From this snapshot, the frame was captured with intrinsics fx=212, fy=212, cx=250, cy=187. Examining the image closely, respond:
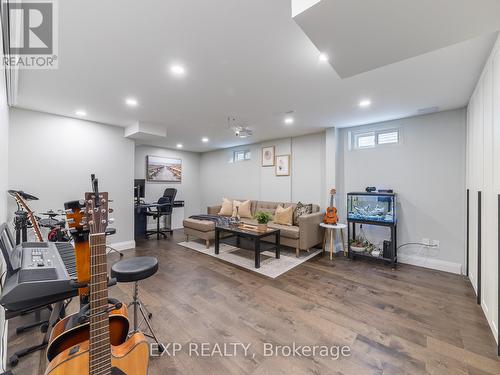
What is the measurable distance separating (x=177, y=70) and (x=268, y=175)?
12.4 ft

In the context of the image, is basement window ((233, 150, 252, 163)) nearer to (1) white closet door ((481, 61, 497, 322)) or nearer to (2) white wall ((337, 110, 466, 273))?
(2) white wall ((337, 110, 466, 273))

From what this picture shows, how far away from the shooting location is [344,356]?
5.41 ft

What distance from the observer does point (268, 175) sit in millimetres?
5652

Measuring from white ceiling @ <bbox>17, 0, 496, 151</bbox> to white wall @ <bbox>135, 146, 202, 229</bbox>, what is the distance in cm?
249

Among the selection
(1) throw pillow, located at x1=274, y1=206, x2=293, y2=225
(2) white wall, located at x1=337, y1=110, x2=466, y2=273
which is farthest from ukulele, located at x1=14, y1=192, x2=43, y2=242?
(2) white wall, located at x1=337, y1=110, x2=466, y2=273

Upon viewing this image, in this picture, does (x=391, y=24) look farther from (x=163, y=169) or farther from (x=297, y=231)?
(x=163, y=169)

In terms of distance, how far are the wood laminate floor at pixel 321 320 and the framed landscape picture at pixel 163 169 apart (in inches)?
149

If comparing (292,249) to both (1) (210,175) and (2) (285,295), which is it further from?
(1) (210,175)

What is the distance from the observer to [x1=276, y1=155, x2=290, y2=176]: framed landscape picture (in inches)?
207

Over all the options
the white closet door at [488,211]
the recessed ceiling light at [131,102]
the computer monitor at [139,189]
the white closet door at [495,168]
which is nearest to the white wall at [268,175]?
the computer monitor at [139,189]

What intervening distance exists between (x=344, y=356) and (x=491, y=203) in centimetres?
188

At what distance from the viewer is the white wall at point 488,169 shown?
1791 millimetres

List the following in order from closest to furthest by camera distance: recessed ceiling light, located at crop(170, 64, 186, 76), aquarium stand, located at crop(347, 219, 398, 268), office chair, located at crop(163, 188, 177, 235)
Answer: recessed ceiling light, located at crop(170, 64, 186, 76), aquarium stand, located at crop(347, 219, 398, 268), office chair, located at crop(163, 188, 177, 235)

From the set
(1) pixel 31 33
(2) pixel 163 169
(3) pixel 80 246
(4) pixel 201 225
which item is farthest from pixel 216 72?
(2) pixel 163 169
